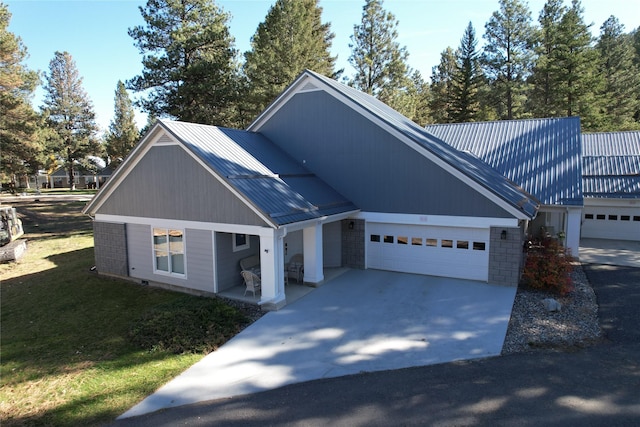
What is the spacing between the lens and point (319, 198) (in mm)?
Answer: 13328

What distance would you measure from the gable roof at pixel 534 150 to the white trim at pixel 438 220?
484 cm

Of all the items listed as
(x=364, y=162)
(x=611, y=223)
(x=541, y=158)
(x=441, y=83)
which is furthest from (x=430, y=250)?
(x=441, y=83)

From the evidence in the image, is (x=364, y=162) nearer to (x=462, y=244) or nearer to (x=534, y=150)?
(x=462, y=244)

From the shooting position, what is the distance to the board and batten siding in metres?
11.8

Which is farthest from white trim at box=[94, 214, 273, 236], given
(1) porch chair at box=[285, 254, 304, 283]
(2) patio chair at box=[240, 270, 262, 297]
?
(1) porch chair at box=[285, 254, 304, 283]

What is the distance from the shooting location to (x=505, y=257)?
12.3 m

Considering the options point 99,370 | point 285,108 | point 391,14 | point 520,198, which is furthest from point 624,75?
point 99,370

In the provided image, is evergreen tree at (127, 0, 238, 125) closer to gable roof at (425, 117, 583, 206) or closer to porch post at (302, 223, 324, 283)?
gable roof at (425, 117, 583, 206)

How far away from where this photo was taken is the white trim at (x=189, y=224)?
35.1 feet

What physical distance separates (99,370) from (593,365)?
9293 mm

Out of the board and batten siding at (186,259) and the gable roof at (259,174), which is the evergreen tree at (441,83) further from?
the board and batten siding at (186,259)

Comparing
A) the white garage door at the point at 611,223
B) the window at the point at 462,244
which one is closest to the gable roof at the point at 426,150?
the window at the point at 462,244

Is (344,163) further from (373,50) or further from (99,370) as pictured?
(373,50)

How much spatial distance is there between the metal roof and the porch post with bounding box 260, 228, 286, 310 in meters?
0.57
